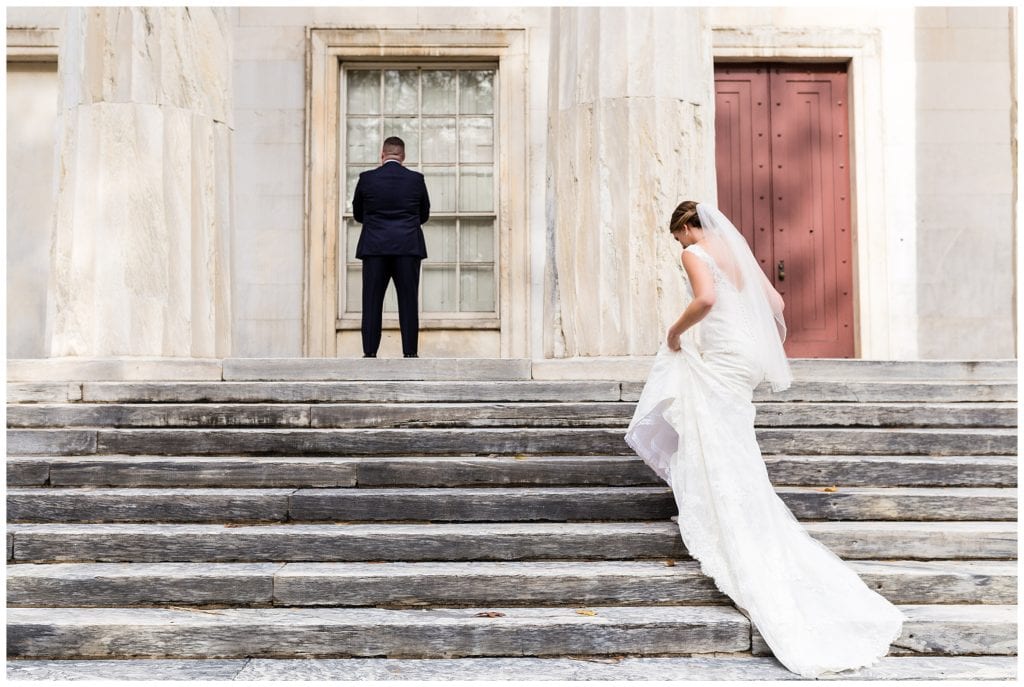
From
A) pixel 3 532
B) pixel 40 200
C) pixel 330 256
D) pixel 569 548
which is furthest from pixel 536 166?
pixel 3 532

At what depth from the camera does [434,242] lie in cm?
1100

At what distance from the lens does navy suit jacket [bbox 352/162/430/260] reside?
8.20 m

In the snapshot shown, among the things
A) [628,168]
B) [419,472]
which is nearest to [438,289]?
[628,168]

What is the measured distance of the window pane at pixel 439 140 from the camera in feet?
35.9

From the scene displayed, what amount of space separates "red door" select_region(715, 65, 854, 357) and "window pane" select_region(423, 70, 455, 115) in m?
3.03

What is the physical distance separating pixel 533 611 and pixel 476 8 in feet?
26.5

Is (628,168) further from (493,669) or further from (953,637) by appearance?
(493,669)

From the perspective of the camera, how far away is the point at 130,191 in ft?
23.9

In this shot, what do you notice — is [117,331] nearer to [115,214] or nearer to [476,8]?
[115,214]

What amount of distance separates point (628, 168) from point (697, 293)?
2704 millimetres

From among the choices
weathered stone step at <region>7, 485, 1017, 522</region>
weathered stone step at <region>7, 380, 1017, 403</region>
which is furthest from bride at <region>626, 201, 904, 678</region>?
weathered stone step at <region>7, 380, 1017, 403</region>

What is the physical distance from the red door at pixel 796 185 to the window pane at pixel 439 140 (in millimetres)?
3032

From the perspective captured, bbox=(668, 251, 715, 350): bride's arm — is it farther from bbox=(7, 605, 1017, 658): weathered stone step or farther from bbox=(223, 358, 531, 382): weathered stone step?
bbox=(223, 358, 531, 382): weathered stone step

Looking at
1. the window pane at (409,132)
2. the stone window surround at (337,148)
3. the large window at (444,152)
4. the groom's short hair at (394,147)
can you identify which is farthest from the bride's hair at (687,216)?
the window pane at (409,132)
